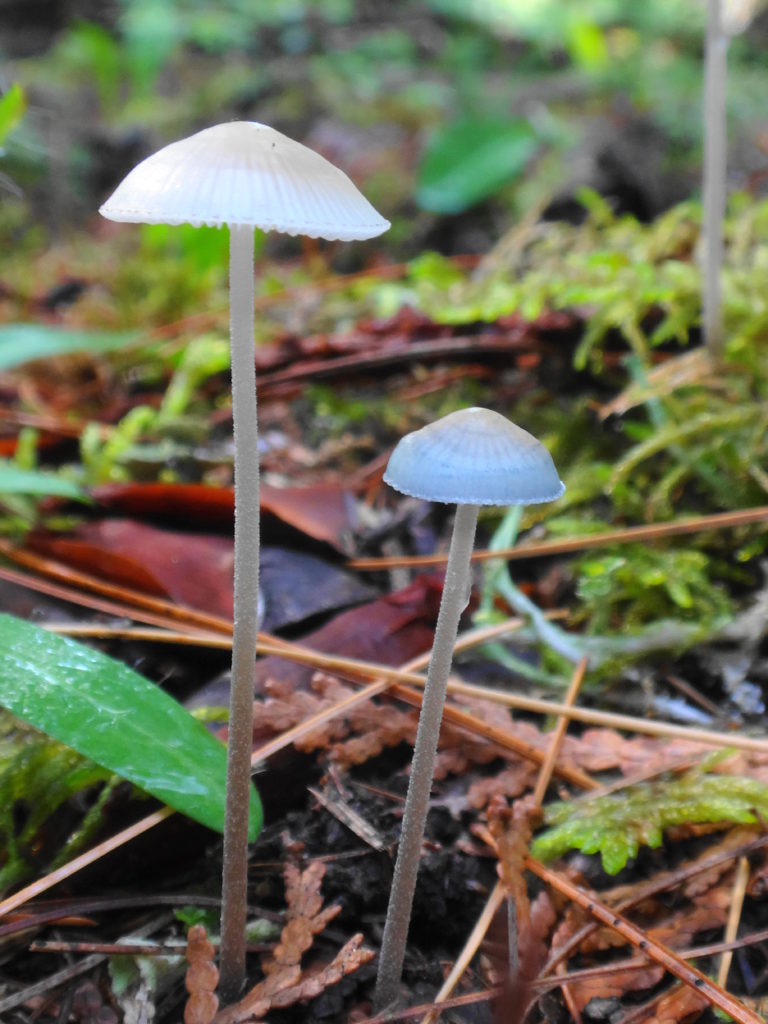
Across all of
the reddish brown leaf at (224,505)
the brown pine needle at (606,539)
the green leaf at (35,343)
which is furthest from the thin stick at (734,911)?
the green leaf at (35,343)

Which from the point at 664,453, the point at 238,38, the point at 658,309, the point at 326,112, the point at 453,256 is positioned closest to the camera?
the point at 664,453

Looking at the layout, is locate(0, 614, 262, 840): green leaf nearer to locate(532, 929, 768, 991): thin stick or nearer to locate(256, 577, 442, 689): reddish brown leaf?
locate(256, 577, 442, 689): reddish brown leaf

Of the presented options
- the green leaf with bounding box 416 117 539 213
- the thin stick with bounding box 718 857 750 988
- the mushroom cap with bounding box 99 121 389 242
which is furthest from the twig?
the green leaf with bounding box 416 117 539 213

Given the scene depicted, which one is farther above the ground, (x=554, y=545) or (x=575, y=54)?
(x=575, y=54)

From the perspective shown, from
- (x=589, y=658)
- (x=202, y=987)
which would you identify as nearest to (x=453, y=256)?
(x=589, y=658)

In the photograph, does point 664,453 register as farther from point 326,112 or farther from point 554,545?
point 326,112

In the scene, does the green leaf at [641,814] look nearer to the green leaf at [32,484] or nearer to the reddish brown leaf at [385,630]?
the reddish brown leaf at [385,630]

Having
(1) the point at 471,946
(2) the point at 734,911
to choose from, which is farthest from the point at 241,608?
(2) the point at 734,911
